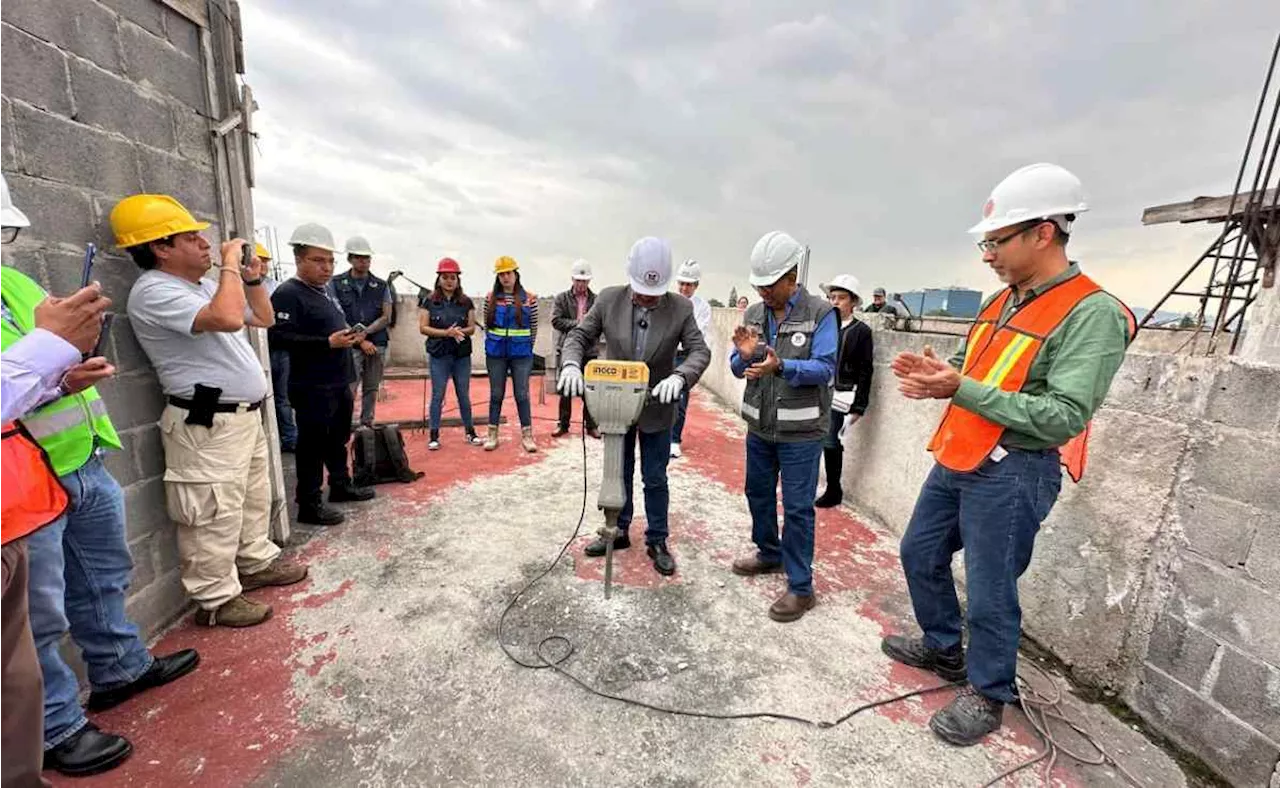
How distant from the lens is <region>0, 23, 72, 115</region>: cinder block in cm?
164

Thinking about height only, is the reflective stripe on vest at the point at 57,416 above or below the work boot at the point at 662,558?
above

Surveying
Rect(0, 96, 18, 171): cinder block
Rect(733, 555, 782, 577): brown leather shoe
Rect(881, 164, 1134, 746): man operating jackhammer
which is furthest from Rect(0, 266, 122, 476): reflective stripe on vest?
Rect(733, 555, 782, 577): brown leather shoe

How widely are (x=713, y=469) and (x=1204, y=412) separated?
3.38m

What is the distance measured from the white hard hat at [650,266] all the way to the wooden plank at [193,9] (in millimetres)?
2220

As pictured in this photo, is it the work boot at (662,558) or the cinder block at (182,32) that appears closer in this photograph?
the cinder block at (182,32)

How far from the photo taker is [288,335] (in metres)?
3.17

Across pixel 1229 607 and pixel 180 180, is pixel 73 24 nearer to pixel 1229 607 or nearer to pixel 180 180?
pixel 180 180

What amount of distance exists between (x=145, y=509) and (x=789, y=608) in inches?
116

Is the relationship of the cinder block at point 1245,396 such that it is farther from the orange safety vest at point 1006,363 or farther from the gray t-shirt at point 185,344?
the gray t-shirt at point 185,344

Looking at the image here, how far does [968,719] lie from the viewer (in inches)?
75.2

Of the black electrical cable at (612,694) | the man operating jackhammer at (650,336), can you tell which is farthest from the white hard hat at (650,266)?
the black electrical cable at (612,694)

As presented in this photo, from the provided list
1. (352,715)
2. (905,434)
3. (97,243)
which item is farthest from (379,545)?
(905,434)

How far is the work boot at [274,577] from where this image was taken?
2.69m

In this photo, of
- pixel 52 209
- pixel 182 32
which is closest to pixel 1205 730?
pixel 52 209
